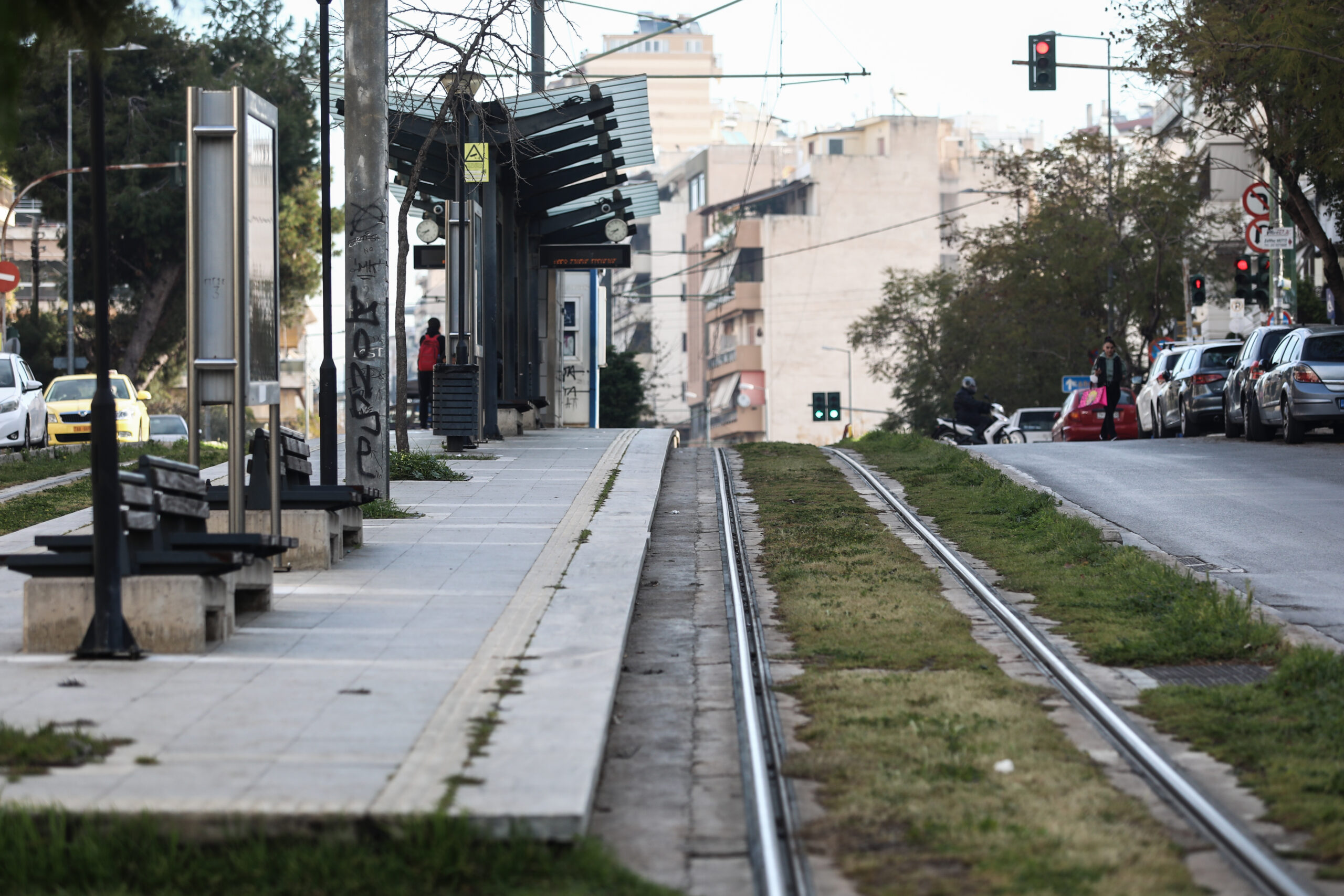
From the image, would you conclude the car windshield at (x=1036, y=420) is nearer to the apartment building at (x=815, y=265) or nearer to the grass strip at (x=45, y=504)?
the grass strip at (x=45, y=504)

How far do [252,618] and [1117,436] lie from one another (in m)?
28.5

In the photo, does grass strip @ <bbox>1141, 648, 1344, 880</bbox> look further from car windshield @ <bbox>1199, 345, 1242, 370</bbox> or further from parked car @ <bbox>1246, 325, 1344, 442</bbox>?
car windshield @ <bbox>1199, 345, 1242, 370</bbox>

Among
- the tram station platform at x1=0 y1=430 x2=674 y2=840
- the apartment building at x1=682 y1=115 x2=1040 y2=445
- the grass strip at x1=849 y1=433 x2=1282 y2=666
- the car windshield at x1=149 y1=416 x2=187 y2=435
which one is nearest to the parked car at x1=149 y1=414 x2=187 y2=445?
the car windshield at x1=149 y1=416 x2=187 y2=435

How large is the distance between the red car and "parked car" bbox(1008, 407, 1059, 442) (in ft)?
16.3

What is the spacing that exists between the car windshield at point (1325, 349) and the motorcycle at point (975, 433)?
1267 cm

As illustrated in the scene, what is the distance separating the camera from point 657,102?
6107 inches

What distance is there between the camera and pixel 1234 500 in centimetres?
1712

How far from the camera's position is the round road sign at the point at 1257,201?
32.4 m

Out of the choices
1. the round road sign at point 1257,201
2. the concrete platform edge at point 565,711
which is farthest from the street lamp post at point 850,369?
the concrete platform edge at point 565,711

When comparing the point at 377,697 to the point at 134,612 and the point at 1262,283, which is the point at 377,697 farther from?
the point at 1262,283

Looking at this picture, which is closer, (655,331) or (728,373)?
(728,373)

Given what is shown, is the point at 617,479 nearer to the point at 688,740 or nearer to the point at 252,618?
the point at 252,618

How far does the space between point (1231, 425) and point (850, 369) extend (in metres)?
64.6

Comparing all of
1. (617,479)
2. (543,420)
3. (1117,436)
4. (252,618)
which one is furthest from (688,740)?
(1117,436)
